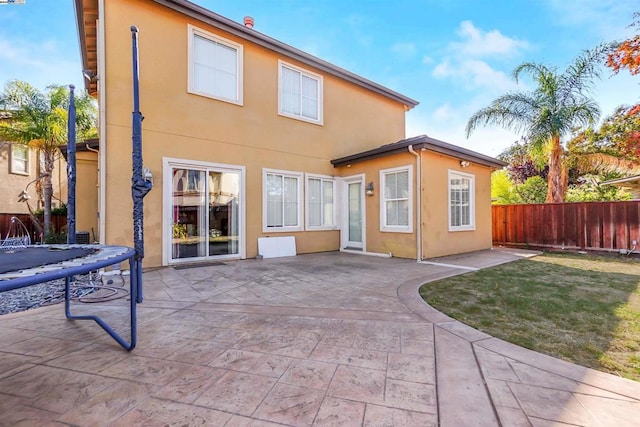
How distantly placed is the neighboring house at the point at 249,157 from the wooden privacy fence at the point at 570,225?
1.79m

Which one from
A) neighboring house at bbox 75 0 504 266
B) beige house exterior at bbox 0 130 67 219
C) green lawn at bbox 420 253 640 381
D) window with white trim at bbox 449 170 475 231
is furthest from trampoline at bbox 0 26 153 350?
beige house exterior at bbox 0 130 67 219

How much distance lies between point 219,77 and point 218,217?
3721 millimetres

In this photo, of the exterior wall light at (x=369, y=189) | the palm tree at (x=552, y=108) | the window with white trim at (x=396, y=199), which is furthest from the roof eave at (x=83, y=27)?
the palm tree at (x=552, y=108)

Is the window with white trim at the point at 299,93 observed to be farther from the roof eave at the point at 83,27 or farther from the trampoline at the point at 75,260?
the trampoline at the point at 75,260

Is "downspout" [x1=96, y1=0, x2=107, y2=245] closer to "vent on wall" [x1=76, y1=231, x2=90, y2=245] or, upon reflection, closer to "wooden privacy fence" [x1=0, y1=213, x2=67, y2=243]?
"vent on wall" [x1=76, y1=231, x2=90, y2=245]

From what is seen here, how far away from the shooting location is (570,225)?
10.0 meters

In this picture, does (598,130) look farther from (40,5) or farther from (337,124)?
(40,5)

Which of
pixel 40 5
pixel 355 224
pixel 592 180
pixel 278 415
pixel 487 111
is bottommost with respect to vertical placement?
pixel 278 415

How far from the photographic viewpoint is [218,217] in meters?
7.57

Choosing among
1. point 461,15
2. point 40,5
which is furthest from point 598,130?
point 40,5

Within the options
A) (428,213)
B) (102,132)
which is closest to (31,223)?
(102,132)

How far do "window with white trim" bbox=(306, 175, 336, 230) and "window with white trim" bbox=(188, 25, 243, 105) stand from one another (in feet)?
10.9

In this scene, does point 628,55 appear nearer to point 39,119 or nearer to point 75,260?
point 75,260

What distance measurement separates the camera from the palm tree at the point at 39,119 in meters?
9.81
